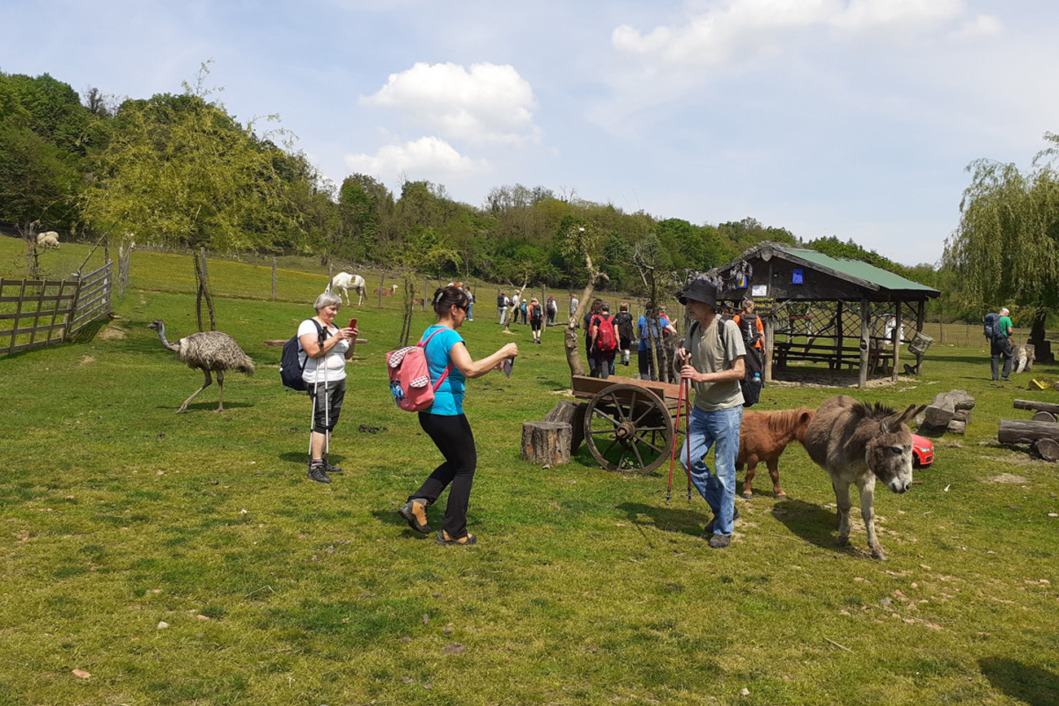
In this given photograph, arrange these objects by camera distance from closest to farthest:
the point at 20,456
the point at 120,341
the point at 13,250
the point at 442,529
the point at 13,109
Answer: the point at 442,529
the point at 20,456
the point at 120,341
the point at 13,250
the point at 13,109

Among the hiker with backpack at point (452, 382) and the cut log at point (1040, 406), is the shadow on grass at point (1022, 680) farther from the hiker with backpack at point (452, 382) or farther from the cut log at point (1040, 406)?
the cut log at point (1040, 406)

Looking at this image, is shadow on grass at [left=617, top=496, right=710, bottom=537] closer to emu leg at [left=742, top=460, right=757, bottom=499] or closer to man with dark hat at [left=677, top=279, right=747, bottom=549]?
man with dark hat at [left=677, top=279, right=747, bottom=549]

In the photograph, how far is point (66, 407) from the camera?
11.7 m

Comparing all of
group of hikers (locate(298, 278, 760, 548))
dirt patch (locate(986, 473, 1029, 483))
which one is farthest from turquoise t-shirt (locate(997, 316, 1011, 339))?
group of hikers (locate(298, 278, 760, 548))

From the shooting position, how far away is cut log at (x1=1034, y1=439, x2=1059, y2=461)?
1070 cm

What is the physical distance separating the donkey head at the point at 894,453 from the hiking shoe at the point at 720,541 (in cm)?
138

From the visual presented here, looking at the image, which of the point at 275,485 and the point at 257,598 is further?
the point at 275,485

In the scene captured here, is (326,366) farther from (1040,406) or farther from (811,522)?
(1040,406)

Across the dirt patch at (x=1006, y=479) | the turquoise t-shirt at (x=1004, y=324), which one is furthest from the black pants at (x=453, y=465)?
the turquoise t-shirt at (x=1004, y=324)

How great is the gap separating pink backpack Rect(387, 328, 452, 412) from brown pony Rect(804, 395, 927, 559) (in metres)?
3.69

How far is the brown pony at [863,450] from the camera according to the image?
6016 mm

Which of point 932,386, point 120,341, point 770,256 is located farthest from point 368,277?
point 932,386

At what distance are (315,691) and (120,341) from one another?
760 inches

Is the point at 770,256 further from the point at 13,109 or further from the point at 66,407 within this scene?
the point at 13,109
